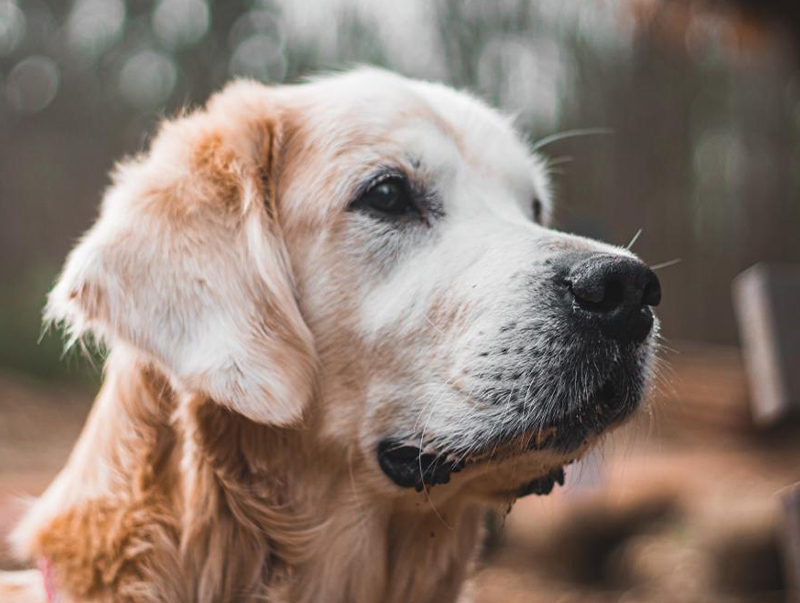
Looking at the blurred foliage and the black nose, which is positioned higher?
the black nose

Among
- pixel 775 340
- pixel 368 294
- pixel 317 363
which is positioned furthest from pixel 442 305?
pixel 775 340

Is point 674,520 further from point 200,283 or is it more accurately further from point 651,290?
point 200,283

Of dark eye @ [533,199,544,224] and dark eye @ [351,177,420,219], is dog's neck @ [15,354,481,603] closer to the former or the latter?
dark eye @ [351,177,420,219]

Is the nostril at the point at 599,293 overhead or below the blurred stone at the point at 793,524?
overhead

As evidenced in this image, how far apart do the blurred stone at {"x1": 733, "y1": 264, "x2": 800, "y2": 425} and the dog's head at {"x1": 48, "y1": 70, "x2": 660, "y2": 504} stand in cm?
96

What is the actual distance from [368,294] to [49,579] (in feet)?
3.32

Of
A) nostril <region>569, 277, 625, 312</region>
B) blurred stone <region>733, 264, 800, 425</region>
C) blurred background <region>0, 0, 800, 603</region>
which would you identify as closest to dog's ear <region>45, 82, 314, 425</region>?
nostril <region>569, 277, 625, 312</region>

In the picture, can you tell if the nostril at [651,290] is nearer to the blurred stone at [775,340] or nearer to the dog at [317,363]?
the dog at [317,363]

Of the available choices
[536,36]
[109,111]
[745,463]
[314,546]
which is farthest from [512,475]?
[109,111]

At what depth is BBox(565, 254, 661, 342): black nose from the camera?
1846mm

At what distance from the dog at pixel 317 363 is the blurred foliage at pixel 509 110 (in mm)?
6917

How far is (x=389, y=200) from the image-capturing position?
2326 millimetres

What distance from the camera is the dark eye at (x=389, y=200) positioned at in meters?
2.31

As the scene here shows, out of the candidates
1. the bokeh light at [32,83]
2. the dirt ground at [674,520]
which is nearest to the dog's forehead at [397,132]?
the dirt ground at [674,520]
